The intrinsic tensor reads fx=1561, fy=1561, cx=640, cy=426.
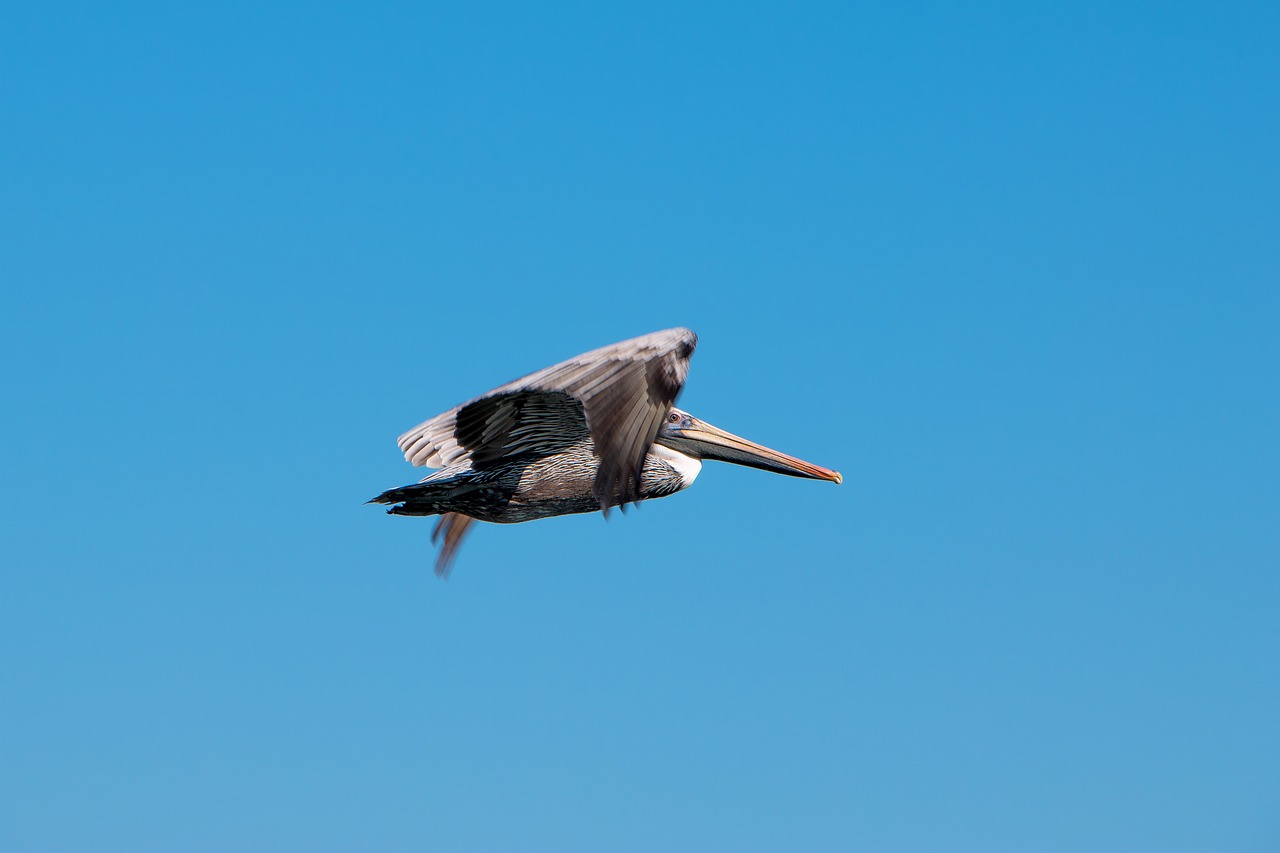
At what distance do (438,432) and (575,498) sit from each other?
6.45 feet

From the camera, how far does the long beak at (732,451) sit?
14117 millimetres

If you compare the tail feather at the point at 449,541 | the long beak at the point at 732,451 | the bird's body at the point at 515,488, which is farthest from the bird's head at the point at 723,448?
the tail feather at the point at 449,541

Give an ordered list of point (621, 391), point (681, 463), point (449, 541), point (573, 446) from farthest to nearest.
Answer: point (449, 541) → point (681, 463) → point (573, 446) → point (621, 391)

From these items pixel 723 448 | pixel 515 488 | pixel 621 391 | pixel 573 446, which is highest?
→ pixel 723 448

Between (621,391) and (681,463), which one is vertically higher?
(681,463)

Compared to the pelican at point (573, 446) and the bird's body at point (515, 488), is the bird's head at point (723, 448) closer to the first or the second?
the pelican at point (573, 446)

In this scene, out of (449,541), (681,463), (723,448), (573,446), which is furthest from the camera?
(449,541)

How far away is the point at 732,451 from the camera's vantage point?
561 inches

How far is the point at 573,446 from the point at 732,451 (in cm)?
208

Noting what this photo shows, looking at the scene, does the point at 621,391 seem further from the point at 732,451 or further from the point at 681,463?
the point at 732,451

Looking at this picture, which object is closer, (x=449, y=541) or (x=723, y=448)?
(x=723, y=448)

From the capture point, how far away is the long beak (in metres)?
14.1

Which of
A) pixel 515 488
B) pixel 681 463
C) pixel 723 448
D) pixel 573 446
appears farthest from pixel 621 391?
pixel 723 448

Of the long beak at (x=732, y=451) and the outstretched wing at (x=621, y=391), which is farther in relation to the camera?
the long beak at (x=732, y=451)
